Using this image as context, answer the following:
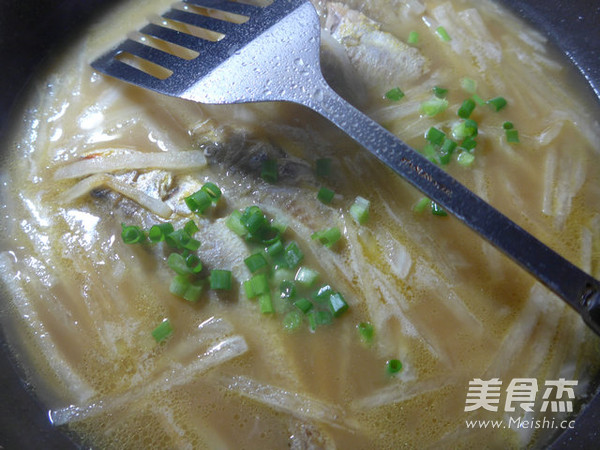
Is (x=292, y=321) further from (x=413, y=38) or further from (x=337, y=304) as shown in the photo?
(x=413, y=38)

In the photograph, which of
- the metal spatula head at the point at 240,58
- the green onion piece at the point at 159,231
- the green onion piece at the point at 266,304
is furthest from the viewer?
the metal spatula head at the point at 240,58

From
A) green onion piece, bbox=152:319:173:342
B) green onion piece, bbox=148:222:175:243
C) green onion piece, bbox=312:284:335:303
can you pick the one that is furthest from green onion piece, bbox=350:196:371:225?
green onion piece, bbox=152:319:173:342

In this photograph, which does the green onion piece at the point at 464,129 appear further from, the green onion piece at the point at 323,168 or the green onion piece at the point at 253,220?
the green onion piece at the point at 253,220

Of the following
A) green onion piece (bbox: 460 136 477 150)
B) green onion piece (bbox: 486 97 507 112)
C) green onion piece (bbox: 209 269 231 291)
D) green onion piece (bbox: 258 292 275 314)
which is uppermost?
green onion piece (bbox: 486 97 507 112)

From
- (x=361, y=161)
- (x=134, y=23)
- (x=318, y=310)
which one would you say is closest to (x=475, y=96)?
(x=361, y=161)

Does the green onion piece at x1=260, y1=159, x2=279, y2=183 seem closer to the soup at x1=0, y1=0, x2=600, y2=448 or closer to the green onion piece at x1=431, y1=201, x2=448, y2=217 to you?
the soup at x1=0, y1=0, x2=600, y2=448

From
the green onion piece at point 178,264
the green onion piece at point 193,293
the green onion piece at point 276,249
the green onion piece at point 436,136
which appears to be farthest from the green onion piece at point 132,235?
the green onion piece at point 436,136

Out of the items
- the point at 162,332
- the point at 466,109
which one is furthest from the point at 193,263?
the point at 466,109

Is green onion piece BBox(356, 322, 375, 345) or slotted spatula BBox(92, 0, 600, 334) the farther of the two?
green onion piece BBox(356, 322, 375, 345)
